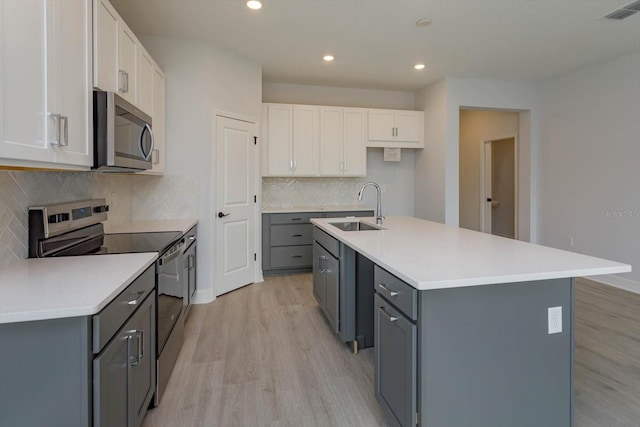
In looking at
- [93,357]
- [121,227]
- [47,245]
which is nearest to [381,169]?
[121,227]

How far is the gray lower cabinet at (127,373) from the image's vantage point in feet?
3.76

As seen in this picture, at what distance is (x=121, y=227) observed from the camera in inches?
119

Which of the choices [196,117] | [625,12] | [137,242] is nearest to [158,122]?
[196,117]

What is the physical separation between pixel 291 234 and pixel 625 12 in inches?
160

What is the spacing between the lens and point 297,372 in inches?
89.1

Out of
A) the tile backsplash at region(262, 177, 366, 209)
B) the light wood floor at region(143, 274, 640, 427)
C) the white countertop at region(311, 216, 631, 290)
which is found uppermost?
the tile backsplash at region(262, 177, 366, 209)

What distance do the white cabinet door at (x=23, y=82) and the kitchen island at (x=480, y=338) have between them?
148 cm

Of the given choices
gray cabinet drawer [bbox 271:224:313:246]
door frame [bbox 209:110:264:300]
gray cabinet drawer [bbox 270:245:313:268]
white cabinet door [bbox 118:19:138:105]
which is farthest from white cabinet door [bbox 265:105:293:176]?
white cabinet door [bbox 118:19:138:105]

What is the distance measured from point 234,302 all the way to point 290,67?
3014 millimetres

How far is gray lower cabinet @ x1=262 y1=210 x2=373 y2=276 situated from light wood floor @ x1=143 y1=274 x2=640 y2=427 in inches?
47.9

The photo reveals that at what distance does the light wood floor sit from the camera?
1833mm

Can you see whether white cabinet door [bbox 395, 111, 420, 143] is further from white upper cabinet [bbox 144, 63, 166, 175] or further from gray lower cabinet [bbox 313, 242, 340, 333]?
white upper cabinet [bbox 144, 63, 166, 175]

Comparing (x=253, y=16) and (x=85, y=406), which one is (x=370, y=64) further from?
(x=85, y=406)

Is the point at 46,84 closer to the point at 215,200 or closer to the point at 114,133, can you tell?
the point at 114,133
